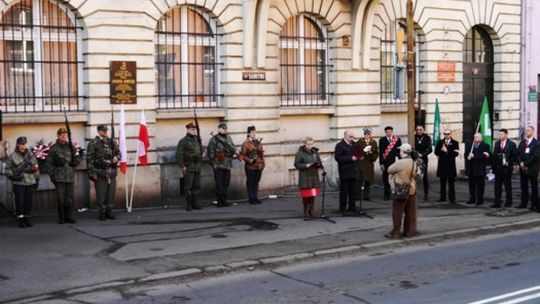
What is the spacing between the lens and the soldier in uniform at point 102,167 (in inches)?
615

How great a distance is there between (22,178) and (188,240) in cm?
347

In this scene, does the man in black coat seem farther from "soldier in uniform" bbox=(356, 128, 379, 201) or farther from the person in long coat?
"soldier in uniform" bbox=(356, 128, 379, 201)

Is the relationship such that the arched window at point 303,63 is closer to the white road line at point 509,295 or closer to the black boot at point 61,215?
the black boot at point 61,215

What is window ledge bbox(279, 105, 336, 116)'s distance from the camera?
789 inches

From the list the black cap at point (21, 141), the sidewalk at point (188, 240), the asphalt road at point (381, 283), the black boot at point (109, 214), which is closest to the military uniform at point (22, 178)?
the black cap at point (21, 141)

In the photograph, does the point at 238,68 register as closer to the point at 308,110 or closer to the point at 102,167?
the point at 308,110

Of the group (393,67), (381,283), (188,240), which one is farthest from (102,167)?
(393,67)

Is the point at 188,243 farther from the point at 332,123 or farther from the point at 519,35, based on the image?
the point at 519,35

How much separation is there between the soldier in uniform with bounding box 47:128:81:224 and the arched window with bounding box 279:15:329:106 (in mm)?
6824

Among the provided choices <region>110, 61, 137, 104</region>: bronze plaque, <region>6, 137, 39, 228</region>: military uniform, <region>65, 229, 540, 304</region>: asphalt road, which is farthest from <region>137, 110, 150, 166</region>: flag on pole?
<region>65, 229, 540, 304</region>: asphalt road

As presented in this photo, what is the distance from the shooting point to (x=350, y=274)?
11383 millimetres

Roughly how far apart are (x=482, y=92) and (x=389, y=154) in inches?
315

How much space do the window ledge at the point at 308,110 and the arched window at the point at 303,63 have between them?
14.3 inches

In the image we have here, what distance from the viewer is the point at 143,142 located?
16.7 m
